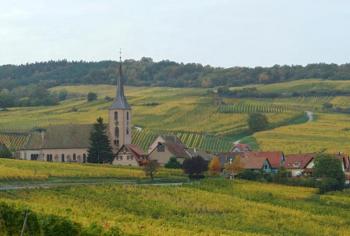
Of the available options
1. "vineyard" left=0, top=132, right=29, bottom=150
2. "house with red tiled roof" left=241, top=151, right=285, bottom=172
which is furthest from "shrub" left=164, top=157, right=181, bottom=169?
"vineyard" left=0, top=132, right=29, bottom=150

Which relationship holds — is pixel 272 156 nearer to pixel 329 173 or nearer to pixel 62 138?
pixel 329 173

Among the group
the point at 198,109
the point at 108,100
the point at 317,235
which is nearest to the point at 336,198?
the point at 317,235

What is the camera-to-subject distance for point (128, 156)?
97188mm

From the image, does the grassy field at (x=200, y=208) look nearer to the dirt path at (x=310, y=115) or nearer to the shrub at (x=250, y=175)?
the shrub at (x=250, y=175)

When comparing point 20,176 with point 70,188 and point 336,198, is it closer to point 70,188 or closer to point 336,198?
point 70,188

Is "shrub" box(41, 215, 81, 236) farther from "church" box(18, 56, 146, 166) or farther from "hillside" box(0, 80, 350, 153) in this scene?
"hillside" box(0, 80, 350, 153)

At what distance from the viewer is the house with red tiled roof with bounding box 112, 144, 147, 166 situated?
96600 mm

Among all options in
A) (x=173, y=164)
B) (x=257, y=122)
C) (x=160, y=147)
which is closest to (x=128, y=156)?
(x=160, y=147)

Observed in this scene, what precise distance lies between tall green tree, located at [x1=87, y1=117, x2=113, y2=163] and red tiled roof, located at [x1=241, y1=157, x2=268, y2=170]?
15.4 m

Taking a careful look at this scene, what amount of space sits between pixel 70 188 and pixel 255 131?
73.5 meters

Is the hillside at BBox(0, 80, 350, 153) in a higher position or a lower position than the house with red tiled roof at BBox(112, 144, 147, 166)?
higher

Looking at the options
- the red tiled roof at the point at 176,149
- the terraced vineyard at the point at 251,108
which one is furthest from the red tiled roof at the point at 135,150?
the terraced vineyard at the point at 251,108

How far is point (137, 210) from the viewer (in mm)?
54500

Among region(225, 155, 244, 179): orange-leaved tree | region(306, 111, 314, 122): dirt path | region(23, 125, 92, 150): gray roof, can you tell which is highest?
region(306, 111, 314, 122): dirt path
